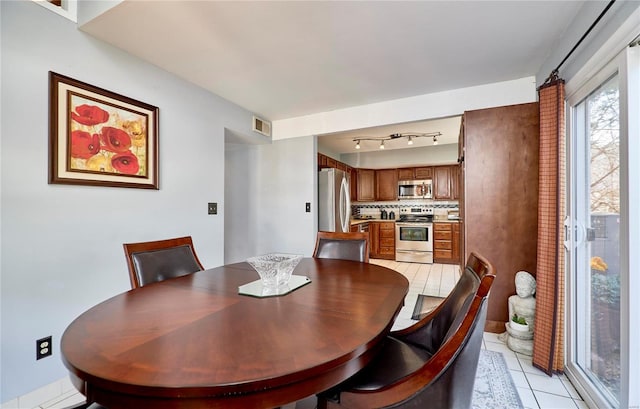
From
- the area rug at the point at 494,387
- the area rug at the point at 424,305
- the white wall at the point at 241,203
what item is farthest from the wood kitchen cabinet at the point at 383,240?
the area rug at the point at 494,387

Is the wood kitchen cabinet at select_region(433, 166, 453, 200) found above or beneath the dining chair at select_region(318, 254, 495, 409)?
above

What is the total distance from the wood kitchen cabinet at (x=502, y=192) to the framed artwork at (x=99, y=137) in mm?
2797

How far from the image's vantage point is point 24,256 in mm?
1644

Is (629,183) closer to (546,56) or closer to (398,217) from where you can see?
(546,56)

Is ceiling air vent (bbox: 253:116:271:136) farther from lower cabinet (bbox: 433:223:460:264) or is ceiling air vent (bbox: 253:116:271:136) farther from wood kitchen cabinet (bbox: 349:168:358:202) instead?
lower cabinet (bbox: 433:223:460:264)

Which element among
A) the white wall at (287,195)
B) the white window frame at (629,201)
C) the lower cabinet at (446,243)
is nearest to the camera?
the white window frame at (629,201)

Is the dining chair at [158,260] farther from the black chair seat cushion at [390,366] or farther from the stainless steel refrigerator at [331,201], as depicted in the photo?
the stainless steel refrigerator at [331,201]

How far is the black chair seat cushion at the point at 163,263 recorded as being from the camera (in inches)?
61.9

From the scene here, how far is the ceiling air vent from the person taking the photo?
3646 millimetres

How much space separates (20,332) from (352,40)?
2.78 m

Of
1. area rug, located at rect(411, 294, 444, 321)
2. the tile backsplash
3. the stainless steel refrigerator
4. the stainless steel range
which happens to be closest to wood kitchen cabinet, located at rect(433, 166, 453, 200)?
the tile backsplash

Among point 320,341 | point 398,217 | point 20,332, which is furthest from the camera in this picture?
point 398,217

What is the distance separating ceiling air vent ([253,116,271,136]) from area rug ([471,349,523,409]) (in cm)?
334

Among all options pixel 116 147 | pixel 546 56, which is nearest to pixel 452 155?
pixel 546 56
